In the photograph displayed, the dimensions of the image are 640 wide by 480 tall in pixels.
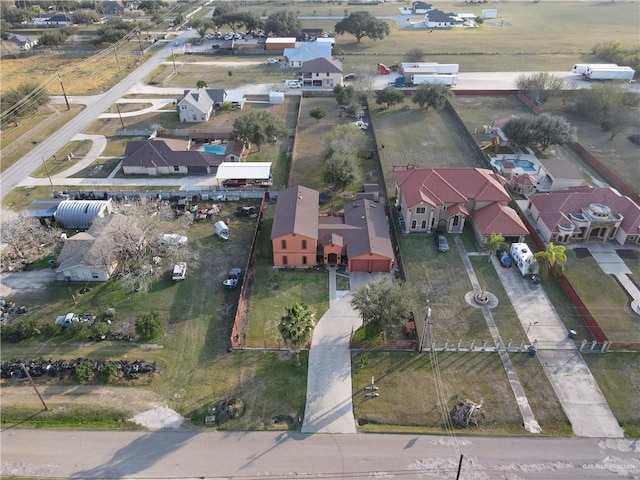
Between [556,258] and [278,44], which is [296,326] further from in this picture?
[278,44]

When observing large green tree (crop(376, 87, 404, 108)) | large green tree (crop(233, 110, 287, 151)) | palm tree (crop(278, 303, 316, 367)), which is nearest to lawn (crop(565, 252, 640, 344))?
palm tree (crop(278, 303, 316, 367))

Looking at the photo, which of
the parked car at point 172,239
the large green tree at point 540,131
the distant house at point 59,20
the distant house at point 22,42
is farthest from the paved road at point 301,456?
the distant house at point 59,20

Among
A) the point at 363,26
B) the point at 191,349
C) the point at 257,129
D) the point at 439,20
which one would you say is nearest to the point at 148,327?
the point at 191,349

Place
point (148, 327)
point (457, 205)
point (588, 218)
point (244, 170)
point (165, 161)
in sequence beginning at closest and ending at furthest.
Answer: point (148, 327), point (588, 218), point (457, 205), point (244, 170), point (165, 161)

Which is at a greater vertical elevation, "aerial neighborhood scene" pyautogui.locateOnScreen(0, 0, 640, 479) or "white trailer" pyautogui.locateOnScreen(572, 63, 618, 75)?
"white trailer" pyautogui.locateOnScreen(572, 63, 618, 75)

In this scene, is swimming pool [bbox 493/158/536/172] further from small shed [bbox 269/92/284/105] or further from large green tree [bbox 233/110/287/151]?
small shed [bbox 269/92/284/105]
